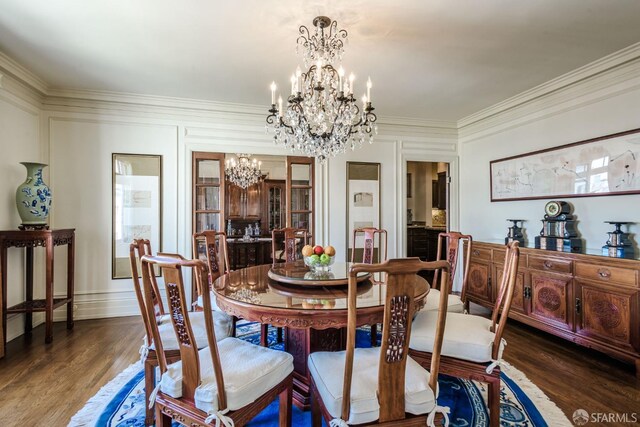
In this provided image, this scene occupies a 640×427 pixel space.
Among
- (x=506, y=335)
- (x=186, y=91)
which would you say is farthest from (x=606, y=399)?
(x=186, y=91)

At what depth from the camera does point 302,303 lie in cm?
164

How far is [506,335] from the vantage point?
3.27m

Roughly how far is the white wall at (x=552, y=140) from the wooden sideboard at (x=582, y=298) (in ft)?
1.78

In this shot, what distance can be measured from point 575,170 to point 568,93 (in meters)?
0.83

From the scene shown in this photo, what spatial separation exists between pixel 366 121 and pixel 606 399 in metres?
2.52

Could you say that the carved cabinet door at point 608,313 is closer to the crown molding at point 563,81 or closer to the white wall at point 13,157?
the crown molding at point 563,81

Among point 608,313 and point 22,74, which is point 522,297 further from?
point 22,74

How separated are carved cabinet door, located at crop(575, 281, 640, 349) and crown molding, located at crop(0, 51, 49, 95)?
215 inches

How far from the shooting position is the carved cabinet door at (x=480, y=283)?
12.5ft

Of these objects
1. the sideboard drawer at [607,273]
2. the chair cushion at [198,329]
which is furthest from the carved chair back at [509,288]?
the chair cushion at [198,329]

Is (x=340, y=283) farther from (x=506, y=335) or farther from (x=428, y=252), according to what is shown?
(x=428, y=252)

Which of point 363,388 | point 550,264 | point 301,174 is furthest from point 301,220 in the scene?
point 363,388

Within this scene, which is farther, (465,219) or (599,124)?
(465,219)

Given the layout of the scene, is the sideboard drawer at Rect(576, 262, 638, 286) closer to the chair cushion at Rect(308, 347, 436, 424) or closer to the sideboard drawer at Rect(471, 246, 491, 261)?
the sideboard drawer at Rect(471, 246, 491, 261)
